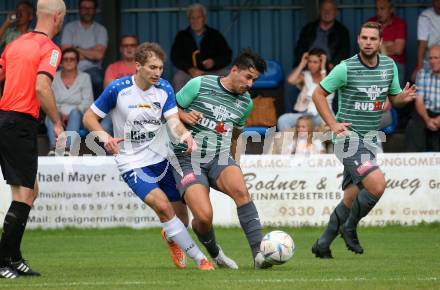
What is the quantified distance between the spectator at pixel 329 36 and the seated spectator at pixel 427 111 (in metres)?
1.25

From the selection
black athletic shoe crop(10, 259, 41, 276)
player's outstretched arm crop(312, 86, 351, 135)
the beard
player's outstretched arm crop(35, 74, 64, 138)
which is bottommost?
black athletic shoe crop(10, 259, 41, 276)

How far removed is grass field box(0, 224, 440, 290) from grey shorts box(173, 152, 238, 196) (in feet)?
2.44

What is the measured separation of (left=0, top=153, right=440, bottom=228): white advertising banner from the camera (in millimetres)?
15125

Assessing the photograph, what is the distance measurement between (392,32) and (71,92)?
4833mm

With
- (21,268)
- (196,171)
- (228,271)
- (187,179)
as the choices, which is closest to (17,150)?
(21,268)

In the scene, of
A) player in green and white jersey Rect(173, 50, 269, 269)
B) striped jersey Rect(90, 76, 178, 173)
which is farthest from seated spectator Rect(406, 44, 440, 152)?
striped jersey Rect(90, 76, 178, 173)

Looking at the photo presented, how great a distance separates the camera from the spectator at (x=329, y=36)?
16953 mm

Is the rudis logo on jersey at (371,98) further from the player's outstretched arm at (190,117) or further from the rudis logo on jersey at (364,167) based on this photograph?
the player's outstretched arm at (190,117)

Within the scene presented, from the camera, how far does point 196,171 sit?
9.91m

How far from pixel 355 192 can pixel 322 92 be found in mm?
1013

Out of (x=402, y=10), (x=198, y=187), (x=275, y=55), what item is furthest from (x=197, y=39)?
(x=198, y=187)

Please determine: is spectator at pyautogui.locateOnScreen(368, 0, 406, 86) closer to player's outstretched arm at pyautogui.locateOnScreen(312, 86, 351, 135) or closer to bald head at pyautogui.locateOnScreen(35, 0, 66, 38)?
player's outstretched arm at pyautogui.locateOnScreen(312, 86, 351, 135)

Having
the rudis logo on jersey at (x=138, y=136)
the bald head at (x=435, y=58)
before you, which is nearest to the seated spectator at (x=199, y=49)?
the bald head at (x=435, y=58)

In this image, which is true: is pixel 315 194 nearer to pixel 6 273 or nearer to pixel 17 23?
pixel 17 23
